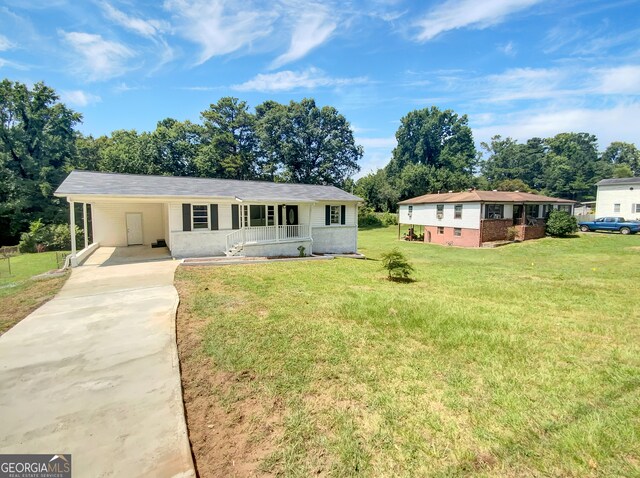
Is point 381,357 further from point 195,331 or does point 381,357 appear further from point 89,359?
point 89,359

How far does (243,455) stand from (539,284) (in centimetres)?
1113

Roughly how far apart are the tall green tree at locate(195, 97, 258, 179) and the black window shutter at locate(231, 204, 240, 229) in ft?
86.9

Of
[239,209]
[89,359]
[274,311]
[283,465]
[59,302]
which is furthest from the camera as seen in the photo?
[239,209]

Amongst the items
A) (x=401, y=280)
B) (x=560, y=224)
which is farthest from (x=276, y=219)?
(x=560, y=224)

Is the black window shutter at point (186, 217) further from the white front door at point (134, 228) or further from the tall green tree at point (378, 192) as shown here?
the tall green tree at point (378, 192)

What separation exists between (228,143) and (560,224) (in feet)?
126

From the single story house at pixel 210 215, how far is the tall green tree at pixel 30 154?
16.3 metres

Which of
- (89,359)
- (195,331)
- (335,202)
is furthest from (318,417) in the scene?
(335,202)

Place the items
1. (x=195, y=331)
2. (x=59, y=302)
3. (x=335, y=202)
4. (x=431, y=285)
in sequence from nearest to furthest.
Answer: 1. (x=195, y=331)
2. (x=59, y=302)
3. (x=431, y=285)
4. (x=335, y=202)

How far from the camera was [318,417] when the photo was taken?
11.0 feet

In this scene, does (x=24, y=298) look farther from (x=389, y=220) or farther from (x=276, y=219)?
(x=389, y=220)

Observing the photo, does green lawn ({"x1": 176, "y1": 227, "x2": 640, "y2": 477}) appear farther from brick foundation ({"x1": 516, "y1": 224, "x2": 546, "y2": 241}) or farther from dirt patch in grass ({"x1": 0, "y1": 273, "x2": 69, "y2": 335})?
brick foundation ({"x1": 516, "y1": 224, "x2": 546, "y2": 241})

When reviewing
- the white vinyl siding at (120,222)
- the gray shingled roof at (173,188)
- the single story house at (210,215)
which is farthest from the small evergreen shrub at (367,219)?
the white vinyl siding at (120,222)

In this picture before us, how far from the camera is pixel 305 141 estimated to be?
43594 mm
